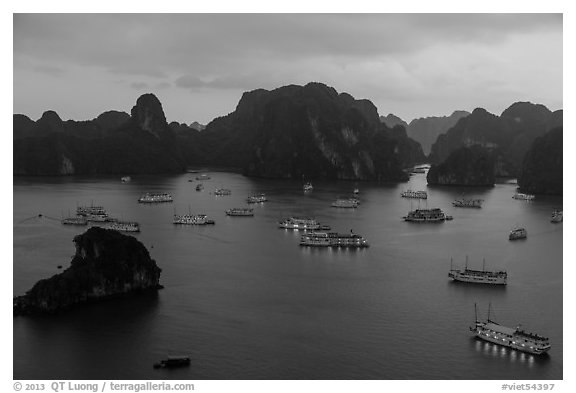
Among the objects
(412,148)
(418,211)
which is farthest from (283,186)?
(412,148)

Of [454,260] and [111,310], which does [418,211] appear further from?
[111,310]

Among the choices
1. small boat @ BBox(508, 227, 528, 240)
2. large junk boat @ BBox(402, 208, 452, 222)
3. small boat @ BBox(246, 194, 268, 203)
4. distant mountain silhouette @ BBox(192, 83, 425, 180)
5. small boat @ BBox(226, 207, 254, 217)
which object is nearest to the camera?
small boat @ BBox(508, 227, 528, 240)

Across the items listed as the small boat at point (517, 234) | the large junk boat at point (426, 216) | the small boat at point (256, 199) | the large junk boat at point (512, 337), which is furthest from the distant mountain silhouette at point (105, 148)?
the large junk boat at point (512, 337)

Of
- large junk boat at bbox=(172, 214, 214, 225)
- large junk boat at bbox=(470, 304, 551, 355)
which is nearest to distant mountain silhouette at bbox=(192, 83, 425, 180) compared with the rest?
large junk boat at bbox=(172, 214, 214, 225)

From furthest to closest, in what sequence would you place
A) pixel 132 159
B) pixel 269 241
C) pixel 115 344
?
pixel 132 159 → pixel 269 241 → pixel 115 344

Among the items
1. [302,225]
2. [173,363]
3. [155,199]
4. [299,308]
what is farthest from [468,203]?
[173,363]

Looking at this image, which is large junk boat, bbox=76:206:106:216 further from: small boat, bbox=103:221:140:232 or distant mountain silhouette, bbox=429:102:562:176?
distant mountain silhouette, bbox=429:102:562:176
